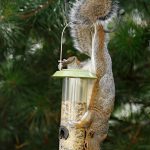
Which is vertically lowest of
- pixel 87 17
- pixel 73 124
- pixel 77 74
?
pixel 73 124

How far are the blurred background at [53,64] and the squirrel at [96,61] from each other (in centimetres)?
19

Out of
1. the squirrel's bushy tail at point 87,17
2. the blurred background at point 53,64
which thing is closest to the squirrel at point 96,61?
the squirrel's bushy tail at point 87,17

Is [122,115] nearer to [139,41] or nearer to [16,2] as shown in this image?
[139,41]

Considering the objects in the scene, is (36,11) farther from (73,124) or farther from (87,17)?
(73,124)

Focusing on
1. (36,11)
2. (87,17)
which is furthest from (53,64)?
(87,17)

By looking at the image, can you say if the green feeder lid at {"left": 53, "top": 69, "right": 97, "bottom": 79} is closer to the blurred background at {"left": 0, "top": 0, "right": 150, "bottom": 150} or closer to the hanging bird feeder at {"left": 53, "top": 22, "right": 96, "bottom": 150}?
the hanging bird feeder at {"left": 53, "top": 22, "right": 96, "bottom": 150}

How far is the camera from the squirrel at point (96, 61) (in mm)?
1173

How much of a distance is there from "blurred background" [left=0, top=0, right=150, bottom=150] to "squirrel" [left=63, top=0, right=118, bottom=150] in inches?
7.4

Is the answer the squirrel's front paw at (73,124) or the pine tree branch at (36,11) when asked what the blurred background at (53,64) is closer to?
the pine tree branch at (36,11)

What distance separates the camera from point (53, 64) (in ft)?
6.07

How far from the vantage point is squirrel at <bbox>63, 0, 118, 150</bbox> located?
117 cm

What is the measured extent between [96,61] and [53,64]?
2.27 ft

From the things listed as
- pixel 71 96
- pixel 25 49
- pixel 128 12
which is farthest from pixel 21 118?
pixel 71 96

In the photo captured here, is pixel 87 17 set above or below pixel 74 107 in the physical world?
above
